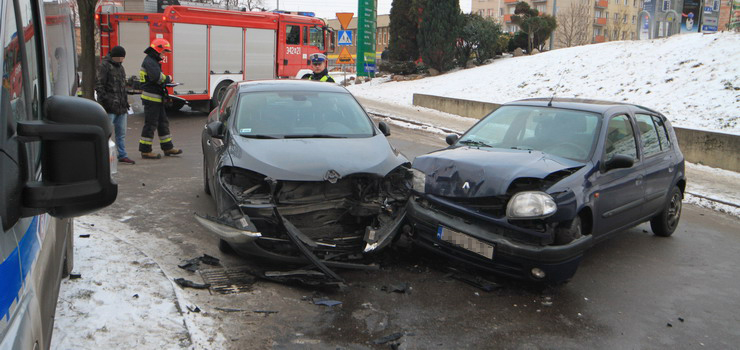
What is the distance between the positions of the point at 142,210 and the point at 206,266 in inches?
86.2

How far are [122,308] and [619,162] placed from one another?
4.32 metres

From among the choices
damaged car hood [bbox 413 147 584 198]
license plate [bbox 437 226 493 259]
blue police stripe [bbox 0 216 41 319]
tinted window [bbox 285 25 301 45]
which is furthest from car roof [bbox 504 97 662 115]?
tinted window [bbox 285 25 301 45]

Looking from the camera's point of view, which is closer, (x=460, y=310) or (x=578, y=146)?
(x=460, y=310)

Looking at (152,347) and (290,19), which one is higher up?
(290,19)

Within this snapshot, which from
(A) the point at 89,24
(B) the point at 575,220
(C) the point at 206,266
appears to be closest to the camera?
(B) the point at 575,220

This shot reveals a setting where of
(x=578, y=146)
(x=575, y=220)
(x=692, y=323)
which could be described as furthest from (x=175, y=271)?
(x=692, y=323)

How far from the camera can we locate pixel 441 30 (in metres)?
28.5

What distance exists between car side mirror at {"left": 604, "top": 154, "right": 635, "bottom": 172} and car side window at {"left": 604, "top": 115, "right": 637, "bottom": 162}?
10 centimetres

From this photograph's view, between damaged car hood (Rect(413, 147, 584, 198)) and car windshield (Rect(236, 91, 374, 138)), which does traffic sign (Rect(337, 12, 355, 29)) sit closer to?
car windshield (Rect(236, 91, 374, 138))

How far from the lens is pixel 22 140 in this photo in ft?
5.66

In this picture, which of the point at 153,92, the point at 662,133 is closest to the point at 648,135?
the point at 662,133

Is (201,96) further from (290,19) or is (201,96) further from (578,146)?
(578,146)

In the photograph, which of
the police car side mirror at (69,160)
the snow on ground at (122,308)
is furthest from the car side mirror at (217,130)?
the police car side mirror at (69,160)

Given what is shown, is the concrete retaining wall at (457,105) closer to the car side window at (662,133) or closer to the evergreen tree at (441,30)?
the evergreen tree at (441,30)
